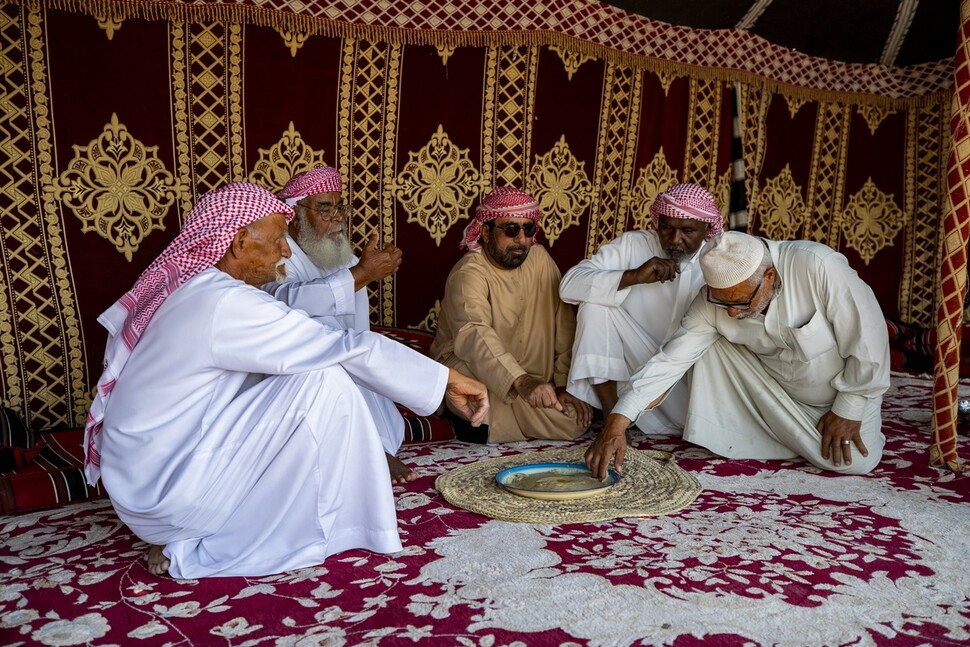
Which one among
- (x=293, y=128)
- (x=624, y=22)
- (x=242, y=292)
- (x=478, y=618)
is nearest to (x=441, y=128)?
(x=293, y=128)

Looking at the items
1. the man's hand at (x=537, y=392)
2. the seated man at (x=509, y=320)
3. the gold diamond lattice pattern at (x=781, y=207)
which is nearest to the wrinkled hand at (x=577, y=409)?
the seated man at (x=509, y=320)

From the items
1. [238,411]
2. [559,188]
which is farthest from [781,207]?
[238,411]

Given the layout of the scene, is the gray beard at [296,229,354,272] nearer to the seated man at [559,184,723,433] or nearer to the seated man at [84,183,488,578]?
the seated man at [559,184,723,433]

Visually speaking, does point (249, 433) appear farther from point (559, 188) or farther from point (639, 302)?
point (559, 188)

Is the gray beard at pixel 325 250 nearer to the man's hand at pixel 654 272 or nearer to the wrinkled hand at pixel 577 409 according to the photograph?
the wrinkled hand at pixel 577 409

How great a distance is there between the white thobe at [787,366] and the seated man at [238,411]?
1014 millimetres

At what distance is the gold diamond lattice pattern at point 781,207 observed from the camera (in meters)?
5.91

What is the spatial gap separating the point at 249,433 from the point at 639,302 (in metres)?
2.21

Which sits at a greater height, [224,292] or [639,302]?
[224,292]

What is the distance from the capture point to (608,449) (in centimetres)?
292

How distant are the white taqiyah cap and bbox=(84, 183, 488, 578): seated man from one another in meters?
0.98

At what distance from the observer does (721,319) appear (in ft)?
11.0

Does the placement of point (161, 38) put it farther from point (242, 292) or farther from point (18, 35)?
point (242, 292)

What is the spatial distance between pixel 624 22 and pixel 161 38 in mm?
2531
